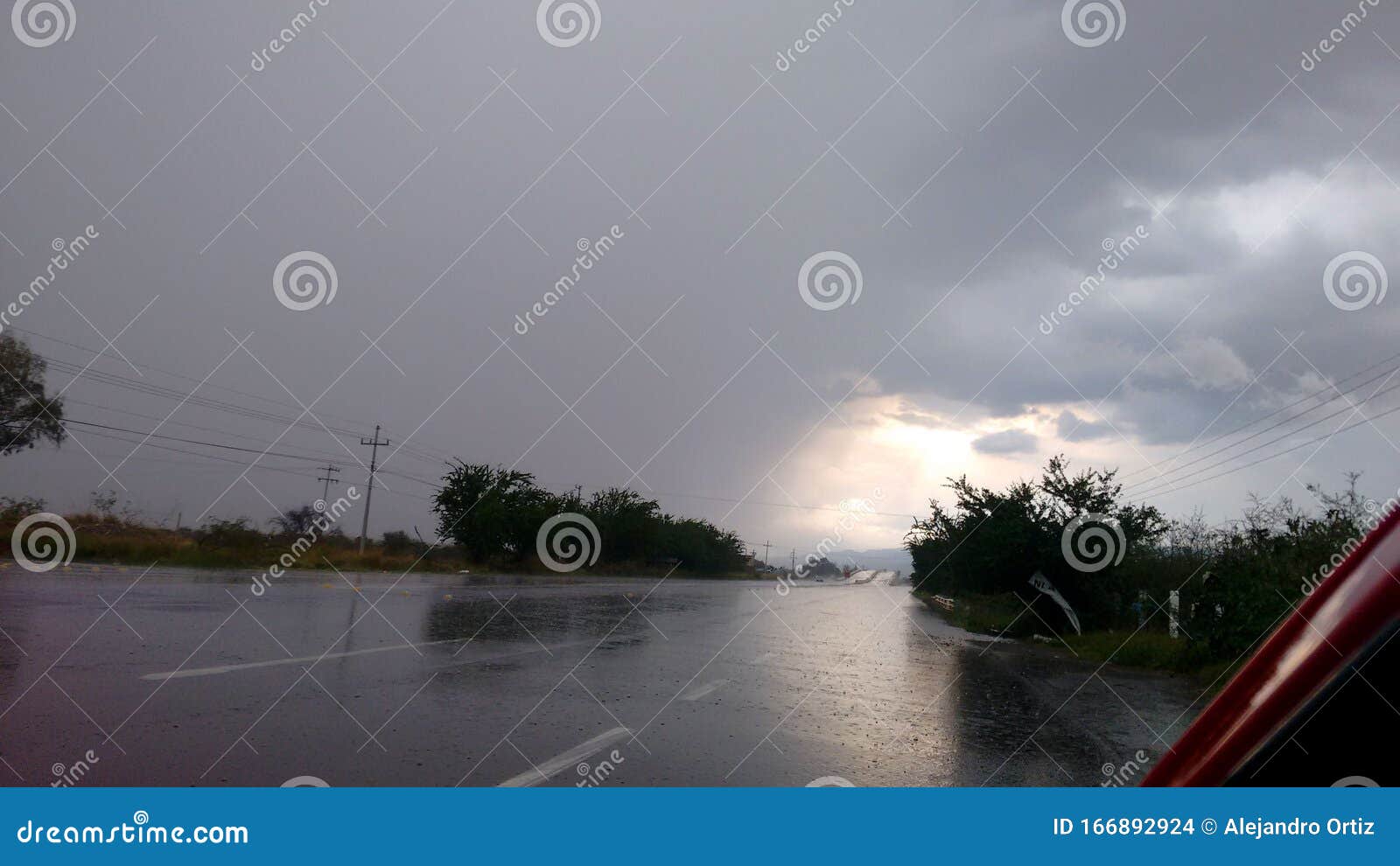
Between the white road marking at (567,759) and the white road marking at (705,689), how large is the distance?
1.82 metres

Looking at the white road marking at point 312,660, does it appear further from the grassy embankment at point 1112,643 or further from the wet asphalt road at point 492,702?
A: the grassy embankment at point 1112,643

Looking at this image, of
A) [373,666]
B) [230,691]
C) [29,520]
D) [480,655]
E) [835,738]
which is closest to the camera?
[230,691]

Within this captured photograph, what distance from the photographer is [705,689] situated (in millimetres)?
8852

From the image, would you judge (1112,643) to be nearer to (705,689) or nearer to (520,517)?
(705,689)

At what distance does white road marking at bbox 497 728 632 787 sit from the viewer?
15.9 feet

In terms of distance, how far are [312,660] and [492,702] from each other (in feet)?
7.57

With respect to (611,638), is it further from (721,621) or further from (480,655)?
(721,621)

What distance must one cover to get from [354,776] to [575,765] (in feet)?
4.24

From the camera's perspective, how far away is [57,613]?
976 cm

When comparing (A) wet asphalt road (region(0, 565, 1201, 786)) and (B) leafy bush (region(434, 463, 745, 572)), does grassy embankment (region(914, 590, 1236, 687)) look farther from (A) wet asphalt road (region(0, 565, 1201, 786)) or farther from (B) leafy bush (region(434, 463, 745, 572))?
(B) leafy bush (region(434, 463, 745, 572))

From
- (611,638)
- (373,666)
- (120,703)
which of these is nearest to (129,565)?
(611,638)

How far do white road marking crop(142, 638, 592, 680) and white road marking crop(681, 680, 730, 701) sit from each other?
2.29 meters

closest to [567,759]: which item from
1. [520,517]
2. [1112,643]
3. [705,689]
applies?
[705,689]

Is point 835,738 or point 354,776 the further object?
point 835,738
